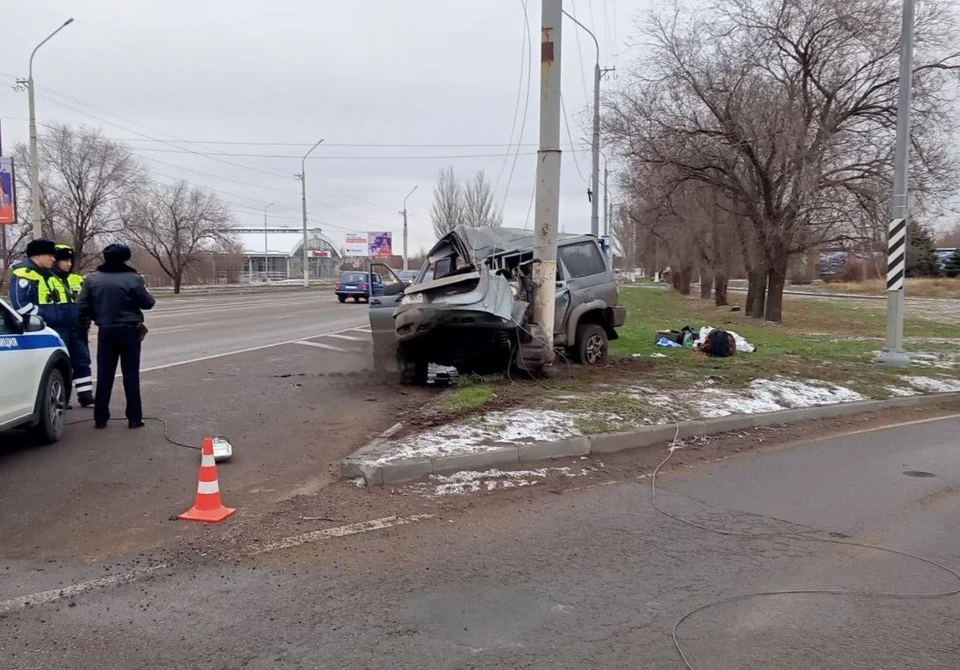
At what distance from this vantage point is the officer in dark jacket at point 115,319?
7.38m

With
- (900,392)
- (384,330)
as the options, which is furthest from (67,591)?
(900,392)

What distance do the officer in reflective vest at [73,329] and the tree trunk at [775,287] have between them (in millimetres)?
23635

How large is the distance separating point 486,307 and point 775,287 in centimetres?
2167

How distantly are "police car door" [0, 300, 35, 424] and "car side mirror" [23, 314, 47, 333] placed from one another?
0.44ft

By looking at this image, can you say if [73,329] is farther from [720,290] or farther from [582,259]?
[720,290]

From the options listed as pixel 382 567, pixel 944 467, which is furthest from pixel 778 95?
pixel 382 567

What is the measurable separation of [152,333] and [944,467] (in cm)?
1601

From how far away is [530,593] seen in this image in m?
4.03

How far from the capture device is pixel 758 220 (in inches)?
1011

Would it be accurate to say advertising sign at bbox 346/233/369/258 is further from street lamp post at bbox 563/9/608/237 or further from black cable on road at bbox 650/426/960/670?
black cable on road at bbox 650/426/960/670

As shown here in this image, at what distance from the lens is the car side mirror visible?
6.72 meters

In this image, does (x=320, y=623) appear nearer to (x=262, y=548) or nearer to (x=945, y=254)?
(x=262, y=548)

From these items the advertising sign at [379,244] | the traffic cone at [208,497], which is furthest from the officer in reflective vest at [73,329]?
the advertising sign at [379,244]

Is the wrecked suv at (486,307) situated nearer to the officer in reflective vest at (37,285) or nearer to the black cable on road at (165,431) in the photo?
the black cable on road at (165,431)
